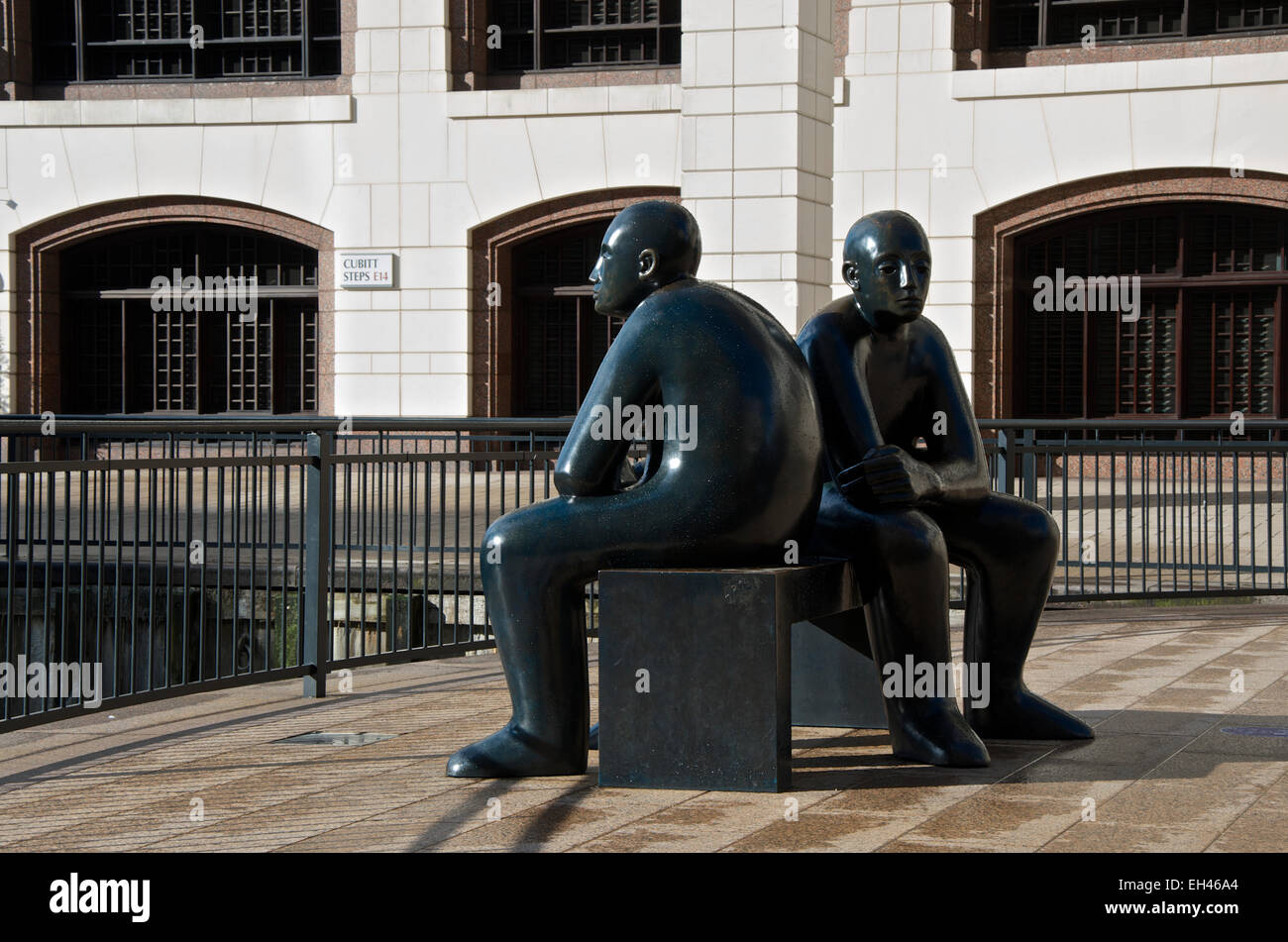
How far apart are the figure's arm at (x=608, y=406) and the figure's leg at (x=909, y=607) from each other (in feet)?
2.86

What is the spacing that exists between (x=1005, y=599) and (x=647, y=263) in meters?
1.81

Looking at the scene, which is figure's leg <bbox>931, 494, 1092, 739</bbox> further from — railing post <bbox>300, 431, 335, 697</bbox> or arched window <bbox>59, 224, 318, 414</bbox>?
arched window <bbox>59, 224, 318, 414</bbox>

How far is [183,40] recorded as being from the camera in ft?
78.1

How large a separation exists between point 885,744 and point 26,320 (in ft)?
66.4

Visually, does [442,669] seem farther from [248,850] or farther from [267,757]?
[248,850]

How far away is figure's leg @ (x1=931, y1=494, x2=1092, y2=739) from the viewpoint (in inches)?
234

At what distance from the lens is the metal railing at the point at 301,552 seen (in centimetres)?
688

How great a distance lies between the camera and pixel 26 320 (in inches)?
929

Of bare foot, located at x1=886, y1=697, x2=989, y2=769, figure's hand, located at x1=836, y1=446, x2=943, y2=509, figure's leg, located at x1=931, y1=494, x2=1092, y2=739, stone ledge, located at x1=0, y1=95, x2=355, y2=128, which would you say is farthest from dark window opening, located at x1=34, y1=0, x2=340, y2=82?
bare foot, located at x1=886, y1=697, x2=989, y2=769
